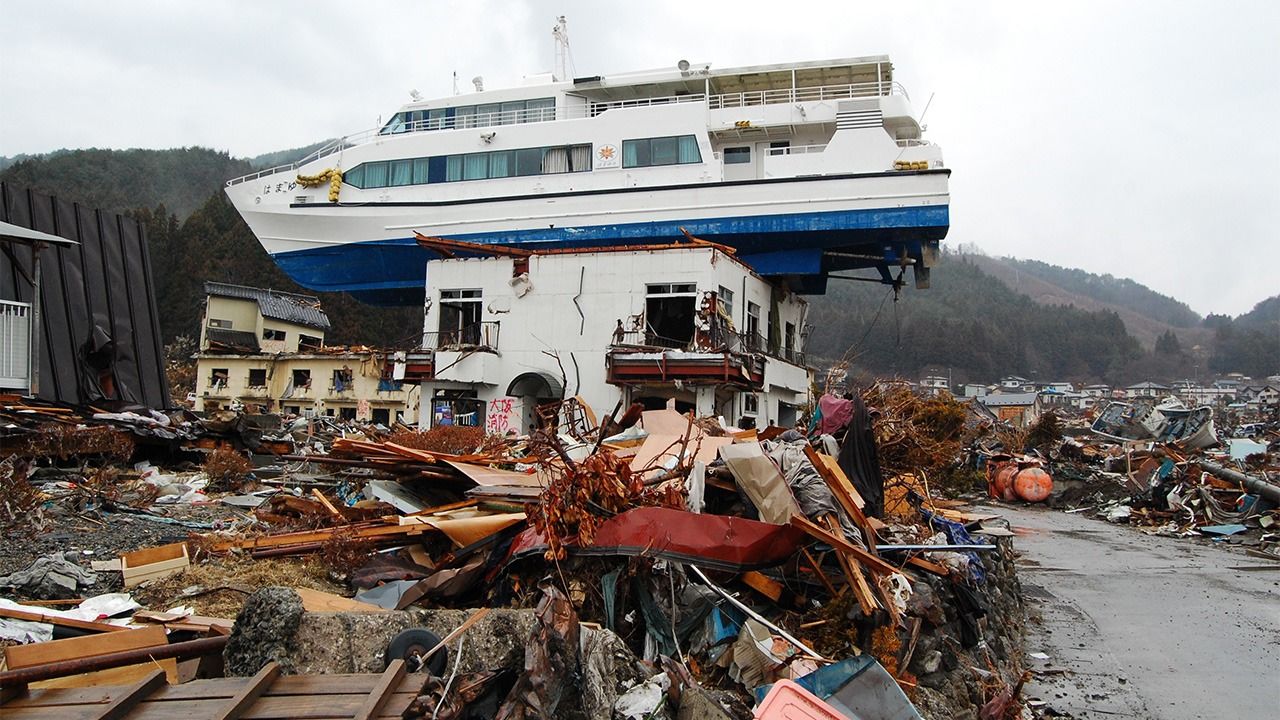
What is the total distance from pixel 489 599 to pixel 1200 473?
68.2ft

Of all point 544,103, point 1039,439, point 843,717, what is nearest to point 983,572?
point 843,717

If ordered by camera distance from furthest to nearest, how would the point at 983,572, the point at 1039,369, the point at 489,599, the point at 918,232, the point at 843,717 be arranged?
1. the point at 1039,369
2. the point at 918,232
3. the point at 983,572
4. the point at 489,599
5. the point at 843,717

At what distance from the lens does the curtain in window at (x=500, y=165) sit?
2420 centimetres

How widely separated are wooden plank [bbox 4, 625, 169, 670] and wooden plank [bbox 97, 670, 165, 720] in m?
0.67

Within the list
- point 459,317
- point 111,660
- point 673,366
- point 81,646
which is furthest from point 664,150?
point 111,660

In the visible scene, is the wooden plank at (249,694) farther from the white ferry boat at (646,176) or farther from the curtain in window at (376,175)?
the curtain in window at (376,175)

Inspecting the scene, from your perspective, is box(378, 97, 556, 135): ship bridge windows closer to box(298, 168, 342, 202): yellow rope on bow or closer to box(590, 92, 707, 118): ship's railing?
box(590, 92, 707, 118): ship's railing

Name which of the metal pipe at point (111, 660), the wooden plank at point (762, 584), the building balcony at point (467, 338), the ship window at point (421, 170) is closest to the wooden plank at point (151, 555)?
the metal pipe at point (111, 660)

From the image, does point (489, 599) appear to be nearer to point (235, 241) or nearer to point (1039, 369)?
point (235, 241)

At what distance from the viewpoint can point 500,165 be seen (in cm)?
2428

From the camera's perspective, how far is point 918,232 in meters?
21.6

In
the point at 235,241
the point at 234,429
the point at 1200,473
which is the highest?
the point at 235,241

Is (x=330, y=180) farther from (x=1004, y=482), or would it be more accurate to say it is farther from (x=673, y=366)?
(x=1004, y=482)

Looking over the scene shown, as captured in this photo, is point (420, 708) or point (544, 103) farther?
point (544, 103)
